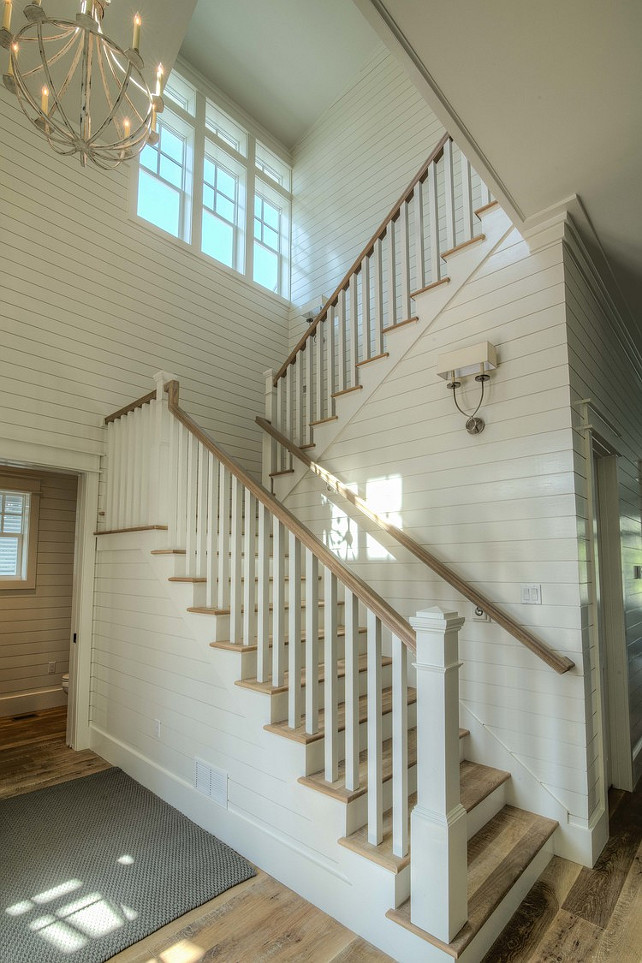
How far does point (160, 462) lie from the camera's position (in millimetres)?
3301

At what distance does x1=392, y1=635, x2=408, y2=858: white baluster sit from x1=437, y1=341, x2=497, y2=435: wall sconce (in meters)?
1.48

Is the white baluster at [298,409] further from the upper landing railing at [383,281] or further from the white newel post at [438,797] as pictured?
the white newel post at [438,797]

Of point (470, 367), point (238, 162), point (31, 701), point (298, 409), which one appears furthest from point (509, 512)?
point (238, 162)

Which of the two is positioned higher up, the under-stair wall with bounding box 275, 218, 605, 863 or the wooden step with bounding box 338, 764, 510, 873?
the under-stair wall with bounding box 275, 218, 605, 863

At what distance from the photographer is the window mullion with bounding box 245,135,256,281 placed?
5.63 meters

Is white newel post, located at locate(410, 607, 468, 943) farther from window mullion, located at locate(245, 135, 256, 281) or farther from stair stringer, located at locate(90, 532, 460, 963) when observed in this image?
window mullion, located at locate(245, 135, 256, 281)

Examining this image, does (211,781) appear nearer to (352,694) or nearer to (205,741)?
(205,741)

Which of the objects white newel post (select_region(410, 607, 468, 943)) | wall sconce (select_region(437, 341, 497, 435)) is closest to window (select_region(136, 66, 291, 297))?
wall sconce (select_region(437, 341, 497, 435))

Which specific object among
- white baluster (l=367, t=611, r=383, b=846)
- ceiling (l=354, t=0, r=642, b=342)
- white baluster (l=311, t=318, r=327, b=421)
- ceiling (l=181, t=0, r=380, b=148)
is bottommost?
white baluster (l=367, t=611, r=383, b=846)

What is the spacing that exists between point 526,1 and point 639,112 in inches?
29.2

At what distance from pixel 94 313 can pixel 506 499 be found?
3.56 m

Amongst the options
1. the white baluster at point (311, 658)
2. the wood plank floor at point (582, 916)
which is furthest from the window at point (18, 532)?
the wood plank floor at point (582, 916)

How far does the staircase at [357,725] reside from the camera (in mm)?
1724

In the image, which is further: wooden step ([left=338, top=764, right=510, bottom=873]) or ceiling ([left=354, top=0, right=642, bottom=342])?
wooden step ([left=338, top=764, right=510, bottom=873])
